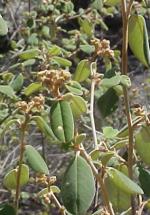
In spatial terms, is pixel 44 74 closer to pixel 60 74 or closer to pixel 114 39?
pixel 60 74

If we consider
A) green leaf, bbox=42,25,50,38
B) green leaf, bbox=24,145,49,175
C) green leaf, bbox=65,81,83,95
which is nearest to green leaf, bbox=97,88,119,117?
green leaf, bbox=65,81,83,95

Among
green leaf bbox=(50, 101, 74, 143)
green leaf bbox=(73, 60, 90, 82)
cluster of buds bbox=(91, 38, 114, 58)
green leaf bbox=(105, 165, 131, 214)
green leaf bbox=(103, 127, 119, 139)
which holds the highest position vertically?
cluster of buds bbox=(91, 38, 114, 58)

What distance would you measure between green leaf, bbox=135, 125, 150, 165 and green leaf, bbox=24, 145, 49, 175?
18 centimetres

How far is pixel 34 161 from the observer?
3.78 feet

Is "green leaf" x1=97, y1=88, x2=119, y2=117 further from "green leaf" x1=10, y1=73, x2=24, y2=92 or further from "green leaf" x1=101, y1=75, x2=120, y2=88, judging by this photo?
"green leaf" x1=10, y1=73, x2=24, y2=92

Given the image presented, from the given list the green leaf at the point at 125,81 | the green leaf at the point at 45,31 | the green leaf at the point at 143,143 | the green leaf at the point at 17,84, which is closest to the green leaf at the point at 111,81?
the green leaf at the point at 125,81

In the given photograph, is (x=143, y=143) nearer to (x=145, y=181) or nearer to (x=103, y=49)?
(x=145, y=181)

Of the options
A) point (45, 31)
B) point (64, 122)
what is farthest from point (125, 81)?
point (45, 31)

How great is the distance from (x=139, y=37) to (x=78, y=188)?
0.32 meters

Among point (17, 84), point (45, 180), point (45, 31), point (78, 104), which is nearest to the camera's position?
point (78, 104)

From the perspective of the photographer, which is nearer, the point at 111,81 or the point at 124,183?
the point at 124,183

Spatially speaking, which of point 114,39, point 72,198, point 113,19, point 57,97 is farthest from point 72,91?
point 113,19

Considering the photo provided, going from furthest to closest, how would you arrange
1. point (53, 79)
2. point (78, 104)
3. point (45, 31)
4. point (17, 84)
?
point (45, 31), point (17, 84), point (78, 104), point (53, 79)

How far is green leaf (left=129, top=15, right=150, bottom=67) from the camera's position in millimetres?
1156
